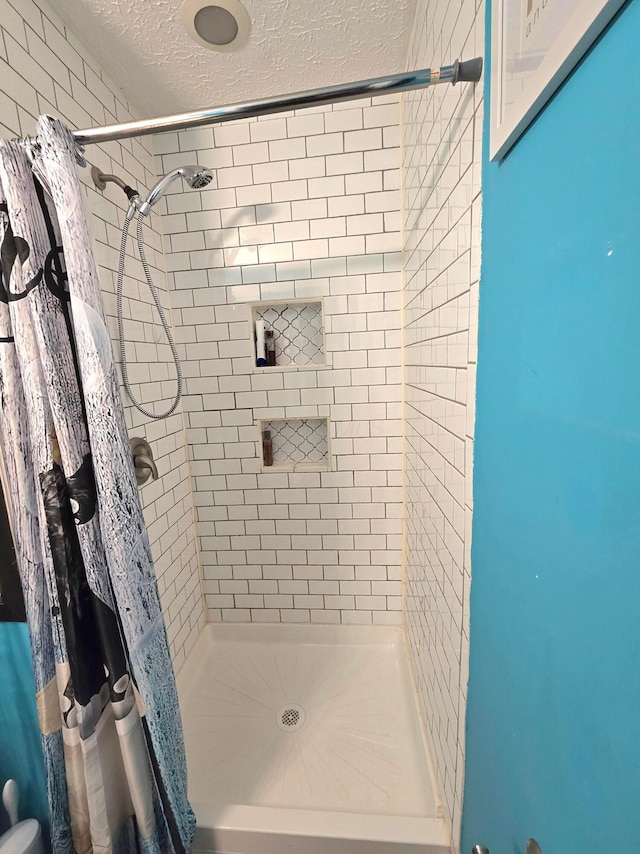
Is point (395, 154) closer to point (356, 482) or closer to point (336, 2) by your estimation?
point (336, 2)

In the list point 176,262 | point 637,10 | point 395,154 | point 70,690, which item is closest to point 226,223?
point 176,262

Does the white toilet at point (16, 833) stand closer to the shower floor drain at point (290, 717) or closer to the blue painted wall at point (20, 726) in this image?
the blue painted wall at point (20, 726)

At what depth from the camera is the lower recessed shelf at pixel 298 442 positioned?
178 centimetres

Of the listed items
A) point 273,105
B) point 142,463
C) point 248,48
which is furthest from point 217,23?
point 142,463

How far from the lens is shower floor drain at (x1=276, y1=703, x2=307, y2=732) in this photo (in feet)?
4.62

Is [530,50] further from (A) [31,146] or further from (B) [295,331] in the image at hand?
(B) [295,331]

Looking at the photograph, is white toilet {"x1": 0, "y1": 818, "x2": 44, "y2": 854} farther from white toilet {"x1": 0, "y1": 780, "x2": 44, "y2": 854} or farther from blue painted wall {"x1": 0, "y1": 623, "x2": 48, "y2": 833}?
blue painted wall {"x1": 0, "y1": 623, "x2": 48, "y2": 833}

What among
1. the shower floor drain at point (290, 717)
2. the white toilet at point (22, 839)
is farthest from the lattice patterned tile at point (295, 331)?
the white toilet at point (22, 839)

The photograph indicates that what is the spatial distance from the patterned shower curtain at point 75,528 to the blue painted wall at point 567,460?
76 cm

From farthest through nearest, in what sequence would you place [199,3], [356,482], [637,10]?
[356,482]
[199,3]
[637,10]

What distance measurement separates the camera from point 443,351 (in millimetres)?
853

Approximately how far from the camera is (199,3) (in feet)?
3.25

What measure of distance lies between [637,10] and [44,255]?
954mm

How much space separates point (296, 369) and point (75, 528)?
41.7 inches
